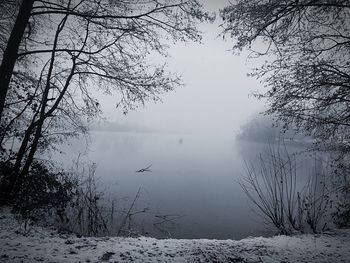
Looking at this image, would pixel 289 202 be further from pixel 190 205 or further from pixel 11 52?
pixel 190 205

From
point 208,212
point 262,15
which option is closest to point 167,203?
point 208,212

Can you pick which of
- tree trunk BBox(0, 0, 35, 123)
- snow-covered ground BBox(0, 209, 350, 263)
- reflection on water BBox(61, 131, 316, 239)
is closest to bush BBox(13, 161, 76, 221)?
reflection on water BBox(61, 131, 316, 239)

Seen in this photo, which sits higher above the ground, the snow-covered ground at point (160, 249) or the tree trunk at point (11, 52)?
the tree trunk at point (11, 52)

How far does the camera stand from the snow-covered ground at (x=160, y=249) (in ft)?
16.5

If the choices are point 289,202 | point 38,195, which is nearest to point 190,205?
point 38,195

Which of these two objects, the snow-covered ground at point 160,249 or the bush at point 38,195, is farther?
the bush at point 38,195

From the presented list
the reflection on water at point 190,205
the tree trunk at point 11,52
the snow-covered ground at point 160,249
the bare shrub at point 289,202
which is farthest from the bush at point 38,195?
the bare shrub at point 289,202

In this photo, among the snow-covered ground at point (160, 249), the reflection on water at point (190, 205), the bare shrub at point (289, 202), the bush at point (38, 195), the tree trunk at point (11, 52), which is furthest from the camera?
the reflection on water at point (190, 205)

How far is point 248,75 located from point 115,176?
91.1ft

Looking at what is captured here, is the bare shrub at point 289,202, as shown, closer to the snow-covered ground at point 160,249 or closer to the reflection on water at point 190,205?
the snow-covered ground at point 160,249

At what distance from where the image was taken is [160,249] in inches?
221

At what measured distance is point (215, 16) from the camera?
6.83 meters

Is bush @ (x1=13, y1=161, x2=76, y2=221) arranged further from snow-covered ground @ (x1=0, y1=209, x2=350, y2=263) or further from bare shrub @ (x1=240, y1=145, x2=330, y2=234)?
bare shrub @ (x1=240, y1=145, x2=330, y2=234)

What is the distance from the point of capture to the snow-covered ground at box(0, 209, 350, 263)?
5.04 m
